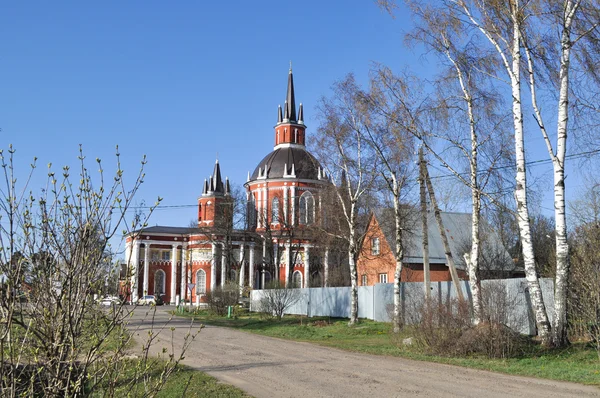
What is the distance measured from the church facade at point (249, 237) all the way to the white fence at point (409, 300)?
14852mm

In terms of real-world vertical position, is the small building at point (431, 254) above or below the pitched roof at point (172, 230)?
below

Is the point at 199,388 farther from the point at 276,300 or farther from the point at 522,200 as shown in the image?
the point at 276,300

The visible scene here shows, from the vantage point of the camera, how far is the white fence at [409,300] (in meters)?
16.6

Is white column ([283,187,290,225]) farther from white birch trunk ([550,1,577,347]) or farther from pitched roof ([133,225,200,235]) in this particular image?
white birch trunk ([550,1,577,347])

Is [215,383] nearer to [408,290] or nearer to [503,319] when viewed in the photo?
[503,319]

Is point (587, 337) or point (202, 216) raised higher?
point (202, 216)

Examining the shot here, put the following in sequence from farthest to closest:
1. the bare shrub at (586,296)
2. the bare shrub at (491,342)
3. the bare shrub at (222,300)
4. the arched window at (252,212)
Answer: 1. the arched window at (252,212)
2. the bare shrub at (222,300)
3. the bare shrub at (491,342)
4. the bare shrub at (586,296)

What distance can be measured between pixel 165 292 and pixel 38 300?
219ft

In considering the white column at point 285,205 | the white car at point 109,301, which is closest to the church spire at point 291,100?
the white column at point 285,205

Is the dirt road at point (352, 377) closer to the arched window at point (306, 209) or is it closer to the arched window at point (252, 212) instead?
the arched window at point (306, 209)

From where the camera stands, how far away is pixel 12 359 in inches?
168

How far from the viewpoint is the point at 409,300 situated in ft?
68.3

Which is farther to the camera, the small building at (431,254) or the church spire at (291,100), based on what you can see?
the church spire at (291,100)

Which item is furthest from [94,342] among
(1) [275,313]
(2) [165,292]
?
(2) [165,292]
